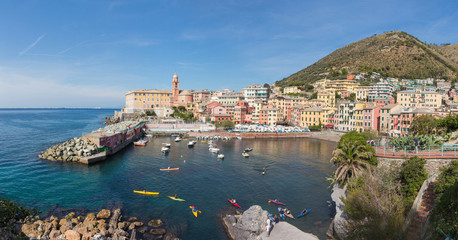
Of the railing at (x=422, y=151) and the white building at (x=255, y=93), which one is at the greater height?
the white building at (x=255, y=93)

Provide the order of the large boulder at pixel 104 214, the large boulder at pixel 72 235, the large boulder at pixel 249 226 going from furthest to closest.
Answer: the large boulder at pixel 104 214 → the large boulder at pixel 249 226 → the large boulder at pixel 72 235

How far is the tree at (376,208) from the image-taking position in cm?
1439

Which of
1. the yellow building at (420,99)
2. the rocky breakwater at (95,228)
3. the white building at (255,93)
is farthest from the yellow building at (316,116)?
the rocky breakwater at (95,228)

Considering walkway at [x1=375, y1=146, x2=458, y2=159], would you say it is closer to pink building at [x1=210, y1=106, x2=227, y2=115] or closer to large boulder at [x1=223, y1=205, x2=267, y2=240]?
large boulder at [x1=223, y1=205, x2=267, y2=240]

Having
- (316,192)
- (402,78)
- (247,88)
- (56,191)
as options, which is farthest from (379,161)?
(402,78)

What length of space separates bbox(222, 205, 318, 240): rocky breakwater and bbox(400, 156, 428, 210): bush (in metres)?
7.30

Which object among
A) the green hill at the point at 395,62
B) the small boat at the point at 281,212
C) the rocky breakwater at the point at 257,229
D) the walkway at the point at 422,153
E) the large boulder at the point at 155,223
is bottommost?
the large boulder at the point at 155,223

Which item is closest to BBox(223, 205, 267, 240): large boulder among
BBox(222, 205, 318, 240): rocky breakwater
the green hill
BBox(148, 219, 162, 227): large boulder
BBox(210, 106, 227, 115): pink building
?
BBox(222, 205, 318, 240): rocky breakwater

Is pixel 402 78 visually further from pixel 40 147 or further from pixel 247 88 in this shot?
pixel 40 147

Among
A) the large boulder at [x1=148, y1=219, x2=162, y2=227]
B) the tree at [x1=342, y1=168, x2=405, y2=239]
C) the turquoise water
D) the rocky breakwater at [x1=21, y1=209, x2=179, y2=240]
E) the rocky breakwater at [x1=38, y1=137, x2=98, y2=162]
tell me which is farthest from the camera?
the rocky breakwater at [x1=38, y1=137, x2=98, y2=162]

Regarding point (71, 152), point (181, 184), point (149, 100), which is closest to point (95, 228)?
point (181, 184)

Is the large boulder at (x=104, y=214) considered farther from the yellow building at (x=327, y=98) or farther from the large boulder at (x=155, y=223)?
the yellow building at (x=327, y=98)

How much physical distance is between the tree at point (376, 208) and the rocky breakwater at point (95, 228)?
536 inches

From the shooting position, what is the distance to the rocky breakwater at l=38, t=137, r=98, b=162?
4538cm
